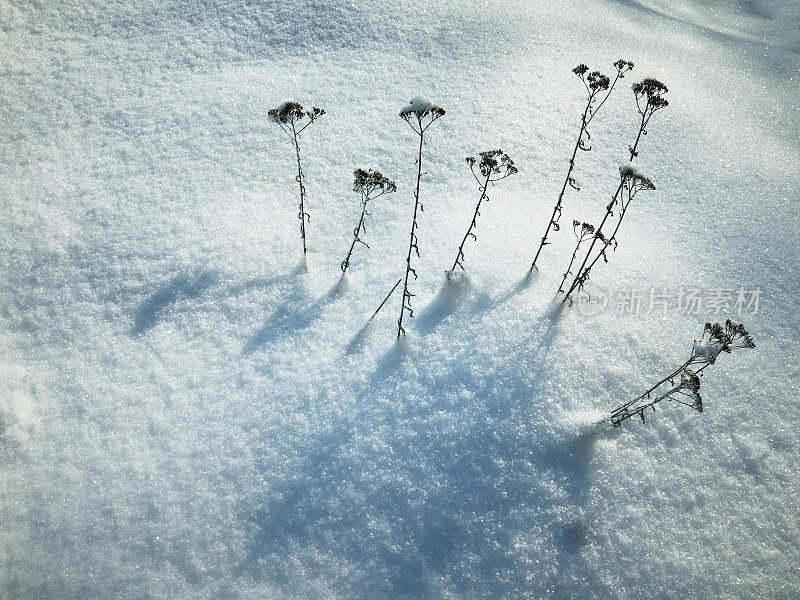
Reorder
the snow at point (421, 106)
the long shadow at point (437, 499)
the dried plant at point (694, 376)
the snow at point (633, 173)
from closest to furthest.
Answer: the long shadow at point (437, 499), the dried plant at point (694, 376), the snow at point (421, 106), the snow at point (633, 173)

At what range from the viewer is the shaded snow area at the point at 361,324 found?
2400mm

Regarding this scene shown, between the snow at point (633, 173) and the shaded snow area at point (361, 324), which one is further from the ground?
the snow at point (633, 173)

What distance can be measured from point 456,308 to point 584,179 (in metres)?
1.95

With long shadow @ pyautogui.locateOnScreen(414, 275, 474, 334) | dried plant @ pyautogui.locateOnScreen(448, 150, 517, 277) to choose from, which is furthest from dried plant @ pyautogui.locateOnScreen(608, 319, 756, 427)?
dried plant @ pyautogui.locateOnScreen(448, 150, 517, 277)

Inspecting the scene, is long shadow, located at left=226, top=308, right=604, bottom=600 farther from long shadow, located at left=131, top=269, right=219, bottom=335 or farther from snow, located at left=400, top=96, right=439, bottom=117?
snow, located at left=400, top=96, right=439, bottom=117

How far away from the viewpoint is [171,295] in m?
3.31

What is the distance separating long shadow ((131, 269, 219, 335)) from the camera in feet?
10.5

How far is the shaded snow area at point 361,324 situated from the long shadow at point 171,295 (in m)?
0.02

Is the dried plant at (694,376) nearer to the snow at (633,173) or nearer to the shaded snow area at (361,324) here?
the shaded snow area at (361,324)

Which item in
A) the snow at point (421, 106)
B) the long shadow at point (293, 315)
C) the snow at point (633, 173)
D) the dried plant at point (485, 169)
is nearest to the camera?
the snow at point (421, 106)

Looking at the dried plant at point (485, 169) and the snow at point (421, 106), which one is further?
the dried plant at point (485, 169)

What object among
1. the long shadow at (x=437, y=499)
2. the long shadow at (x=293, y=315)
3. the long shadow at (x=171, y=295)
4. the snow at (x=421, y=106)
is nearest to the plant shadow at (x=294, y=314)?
the long shadow at (x=293, y=315)

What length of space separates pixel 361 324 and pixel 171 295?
1.33 metres

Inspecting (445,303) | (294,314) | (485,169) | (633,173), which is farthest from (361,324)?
(633,173)
